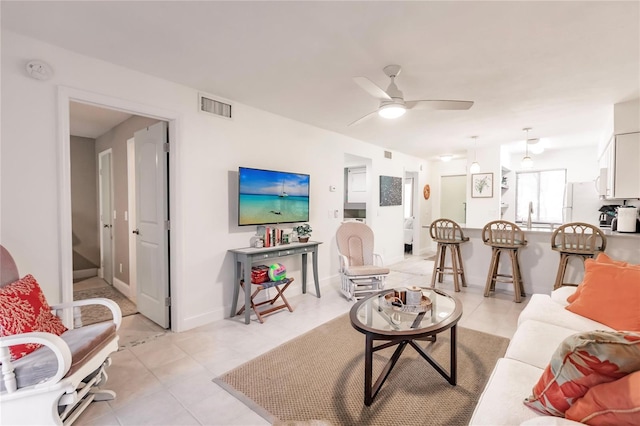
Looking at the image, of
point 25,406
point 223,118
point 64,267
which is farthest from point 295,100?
point 25,406

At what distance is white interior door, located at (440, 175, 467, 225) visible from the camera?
7.71 meters

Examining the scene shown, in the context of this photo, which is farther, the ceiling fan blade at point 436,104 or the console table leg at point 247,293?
the console table leg at point 247,293

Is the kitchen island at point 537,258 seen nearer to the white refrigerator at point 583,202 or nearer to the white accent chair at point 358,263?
the white accent chair at point 358,263

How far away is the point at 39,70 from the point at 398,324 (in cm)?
320

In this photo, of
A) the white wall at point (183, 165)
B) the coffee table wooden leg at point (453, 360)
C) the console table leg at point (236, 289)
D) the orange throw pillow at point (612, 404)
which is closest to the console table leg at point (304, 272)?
the white wall at point (183, 165)

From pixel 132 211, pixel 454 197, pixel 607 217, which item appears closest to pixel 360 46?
pixel 132 211

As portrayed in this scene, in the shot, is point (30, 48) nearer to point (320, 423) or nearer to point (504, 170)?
point (320, 423)

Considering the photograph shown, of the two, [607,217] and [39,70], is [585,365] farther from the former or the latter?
[607,217]

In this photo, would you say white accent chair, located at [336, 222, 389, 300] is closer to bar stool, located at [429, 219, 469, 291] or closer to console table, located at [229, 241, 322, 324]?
console table, located at [229, 241, 322, 324]

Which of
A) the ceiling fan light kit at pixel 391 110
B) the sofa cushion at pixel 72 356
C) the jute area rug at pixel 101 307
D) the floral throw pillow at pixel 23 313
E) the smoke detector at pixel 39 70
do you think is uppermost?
the smoke detector at pixel 39 70

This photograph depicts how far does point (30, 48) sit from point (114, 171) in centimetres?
263

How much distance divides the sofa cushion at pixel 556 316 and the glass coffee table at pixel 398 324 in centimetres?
55

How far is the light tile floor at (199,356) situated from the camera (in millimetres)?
1859

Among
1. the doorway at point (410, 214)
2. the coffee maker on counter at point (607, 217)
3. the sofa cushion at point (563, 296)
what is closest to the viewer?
the sofa cushion at point (563, 296)
